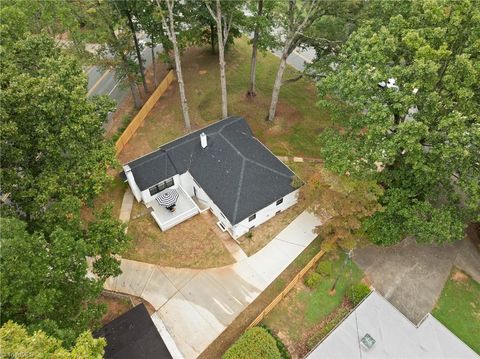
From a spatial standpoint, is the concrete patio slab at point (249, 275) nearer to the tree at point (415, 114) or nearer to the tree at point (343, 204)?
the tree at point (343, 204)

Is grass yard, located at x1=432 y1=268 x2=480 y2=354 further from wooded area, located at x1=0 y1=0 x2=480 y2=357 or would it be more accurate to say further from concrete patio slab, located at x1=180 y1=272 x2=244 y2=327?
concrete patio slab, located at x1=180 y1=272 x2=244 y2=327

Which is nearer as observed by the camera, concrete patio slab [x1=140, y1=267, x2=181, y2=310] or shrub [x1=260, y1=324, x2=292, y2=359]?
shrub [x1=260, y1=324, x2=292, y2=359]

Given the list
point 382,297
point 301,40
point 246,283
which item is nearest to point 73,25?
point 301,40

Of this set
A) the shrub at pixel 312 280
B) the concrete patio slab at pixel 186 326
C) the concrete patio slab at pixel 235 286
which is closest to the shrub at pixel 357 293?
the shrub at pixel 312 280

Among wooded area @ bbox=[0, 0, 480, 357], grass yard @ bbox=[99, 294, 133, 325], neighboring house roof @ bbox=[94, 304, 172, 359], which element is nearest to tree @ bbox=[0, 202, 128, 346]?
wooded area @ bbox=[0, 0, 480, 357]

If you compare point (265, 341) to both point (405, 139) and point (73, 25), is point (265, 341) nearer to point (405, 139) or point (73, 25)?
point (405, 139)
